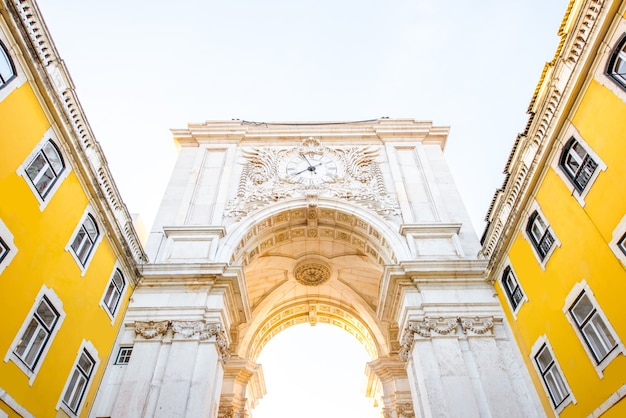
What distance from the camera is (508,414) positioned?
1523cm

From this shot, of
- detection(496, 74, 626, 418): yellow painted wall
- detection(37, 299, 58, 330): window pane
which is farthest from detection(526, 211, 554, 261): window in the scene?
detection(37, 299, 58, 330): window pane

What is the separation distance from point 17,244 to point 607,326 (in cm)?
1539

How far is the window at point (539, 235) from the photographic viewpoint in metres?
14.3

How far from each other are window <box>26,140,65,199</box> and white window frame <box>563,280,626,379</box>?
51.1ft

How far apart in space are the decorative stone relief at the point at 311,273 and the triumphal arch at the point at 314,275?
0.28 ft

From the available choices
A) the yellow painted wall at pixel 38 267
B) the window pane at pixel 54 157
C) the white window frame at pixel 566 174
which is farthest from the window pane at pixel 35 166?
the white window frame at pixel 566 174

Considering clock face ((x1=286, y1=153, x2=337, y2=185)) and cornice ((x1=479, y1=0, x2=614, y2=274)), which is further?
clock face ((x1=286, y1=153, x2=337, y2=185))

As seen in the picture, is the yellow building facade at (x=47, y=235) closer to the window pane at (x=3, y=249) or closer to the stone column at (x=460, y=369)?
the window pane at (x=3, y=249)

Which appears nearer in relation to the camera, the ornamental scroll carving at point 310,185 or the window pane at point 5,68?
the window pane at point 5,68

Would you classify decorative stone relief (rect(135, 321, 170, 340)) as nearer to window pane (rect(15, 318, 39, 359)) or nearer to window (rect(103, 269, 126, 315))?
window (rect(103, 269, 126, 315))

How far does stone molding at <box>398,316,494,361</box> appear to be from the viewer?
57.3 feet

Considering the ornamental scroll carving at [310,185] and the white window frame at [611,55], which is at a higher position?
the ornamental scroll carving at [310,185]

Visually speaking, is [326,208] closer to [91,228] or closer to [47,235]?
[91,228]

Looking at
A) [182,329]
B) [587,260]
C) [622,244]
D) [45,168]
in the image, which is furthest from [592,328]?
[45,168]
